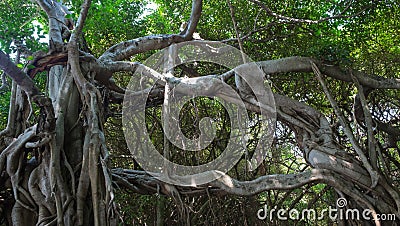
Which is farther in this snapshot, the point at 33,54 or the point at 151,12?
the point at 151,12

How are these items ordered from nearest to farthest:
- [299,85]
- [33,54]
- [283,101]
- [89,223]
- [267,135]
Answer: [89,223] → [33,54] → [283,101] → [267,135] → [299,85]

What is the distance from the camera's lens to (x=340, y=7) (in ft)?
12.0

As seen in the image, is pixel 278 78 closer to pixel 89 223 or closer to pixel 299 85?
pixel 299 85

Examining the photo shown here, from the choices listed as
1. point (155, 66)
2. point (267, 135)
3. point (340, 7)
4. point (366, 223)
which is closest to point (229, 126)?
point (267, 135)

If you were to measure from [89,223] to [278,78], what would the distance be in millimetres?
2550

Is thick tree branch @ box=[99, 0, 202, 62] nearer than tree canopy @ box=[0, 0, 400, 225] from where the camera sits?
No

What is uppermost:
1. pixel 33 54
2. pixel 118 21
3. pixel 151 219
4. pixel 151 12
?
pixel 151 12

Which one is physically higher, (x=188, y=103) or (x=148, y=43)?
(x=148, y=43)

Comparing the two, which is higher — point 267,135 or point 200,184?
point 267,135

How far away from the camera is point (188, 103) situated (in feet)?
15.3

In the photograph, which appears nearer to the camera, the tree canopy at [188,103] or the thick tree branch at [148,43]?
the tree canopy at [188,103]

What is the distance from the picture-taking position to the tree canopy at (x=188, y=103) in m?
2.90

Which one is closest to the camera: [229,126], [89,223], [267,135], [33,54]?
[89,223]

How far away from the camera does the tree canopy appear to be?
9.52ft
